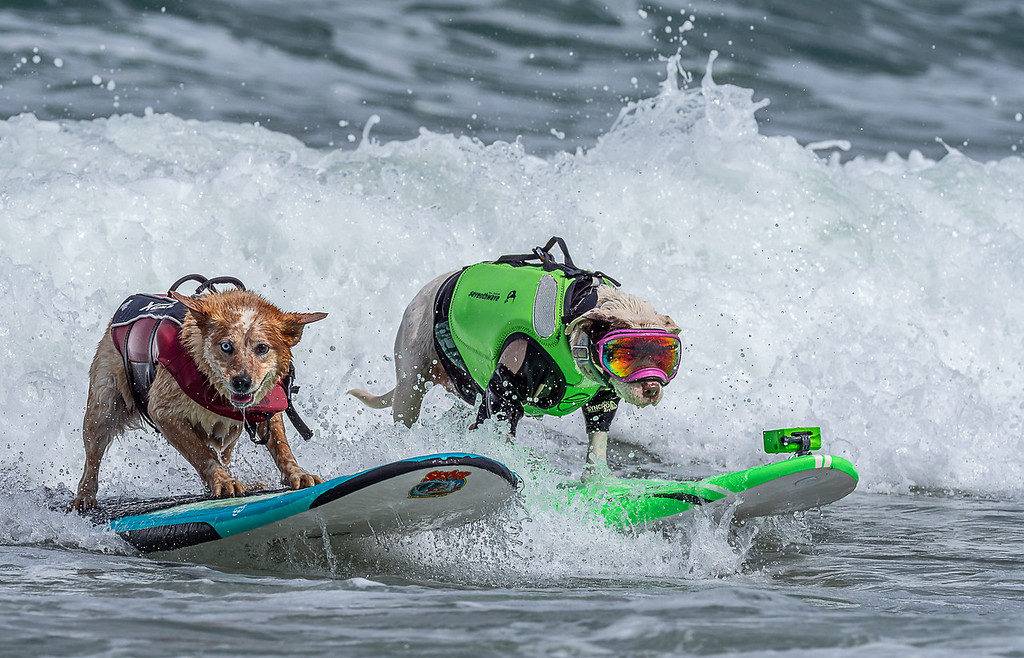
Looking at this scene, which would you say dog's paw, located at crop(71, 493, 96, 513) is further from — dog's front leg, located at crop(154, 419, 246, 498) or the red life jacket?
dog's front leg, located at crop(154, 419, 246, 498)

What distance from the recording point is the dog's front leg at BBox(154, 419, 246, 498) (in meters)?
5.68

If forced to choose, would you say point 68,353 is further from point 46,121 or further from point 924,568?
point 924,568

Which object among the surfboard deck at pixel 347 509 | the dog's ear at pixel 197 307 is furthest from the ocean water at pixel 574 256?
the dog's ear at pixel 197 307

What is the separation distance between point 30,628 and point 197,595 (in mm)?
691

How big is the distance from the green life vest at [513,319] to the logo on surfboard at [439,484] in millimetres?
1264

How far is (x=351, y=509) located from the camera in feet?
16.7

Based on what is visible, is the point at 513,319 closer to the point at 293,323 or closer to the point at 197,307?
the point at 293,323

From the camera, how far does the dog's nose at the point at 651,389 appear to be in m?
5.83

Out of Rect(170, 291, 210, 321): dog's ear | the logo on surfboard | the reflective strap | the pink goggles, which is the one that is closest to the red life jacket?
Rect(170, 291, 210, 321): dog's ear

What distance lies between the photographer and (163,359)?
562cm

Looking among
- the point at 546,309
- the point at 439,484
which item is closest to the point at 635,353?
the point at 546,309

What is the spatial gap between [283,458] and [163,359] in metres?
0.67

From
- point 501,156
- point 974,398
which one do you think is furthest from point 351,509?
point 501,156

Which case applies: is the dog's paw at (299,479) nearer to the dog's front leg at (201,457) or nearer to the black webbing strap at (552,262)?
the dog's front leg at (201,457)
